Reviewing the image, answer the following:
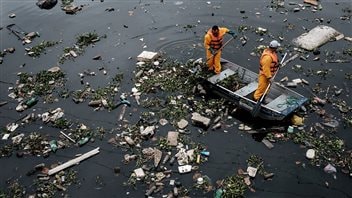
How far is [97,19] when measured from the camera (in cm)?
1933

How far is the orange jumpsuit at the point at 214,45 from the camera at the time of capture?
1325cm

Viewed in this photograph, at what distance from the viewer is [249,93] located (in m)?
12.7

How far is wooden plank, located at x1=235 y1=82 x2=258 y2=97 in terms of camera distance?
41.6ft

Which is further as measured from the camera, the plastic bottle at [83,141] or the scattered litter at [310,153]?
the plastic bottle at [83,141]

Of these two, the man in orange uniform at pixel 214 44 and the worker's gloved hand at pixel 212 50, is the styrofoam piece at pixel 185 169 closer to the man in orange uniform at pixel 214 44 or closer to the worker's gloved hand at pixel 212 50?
the man in orange uniform at pixel 214 44

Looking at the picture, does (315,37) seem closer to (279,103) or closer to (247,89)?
(247,89)

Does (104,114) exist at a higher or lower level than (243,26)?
lower

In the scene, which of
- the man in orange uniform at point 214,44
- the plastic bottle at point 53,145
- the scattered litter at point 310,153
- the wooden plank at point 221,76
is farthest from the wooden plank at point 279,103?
the plastic bottle at point 53,145

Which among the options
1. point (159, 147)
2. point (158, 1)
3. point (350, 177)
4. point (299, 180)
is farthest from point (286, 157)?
point (158, 1)

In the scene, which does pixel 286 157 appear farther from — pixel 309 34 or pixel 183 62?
pixel 309 34

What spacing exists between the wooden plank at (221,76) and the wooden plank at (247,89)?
35.5 inches

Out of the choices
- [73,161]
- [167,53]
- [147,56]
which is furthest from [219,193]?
[167,53]

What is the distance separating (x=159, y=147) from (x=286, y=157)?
391 cm

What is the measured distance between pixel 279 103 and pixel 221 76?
2.49m
